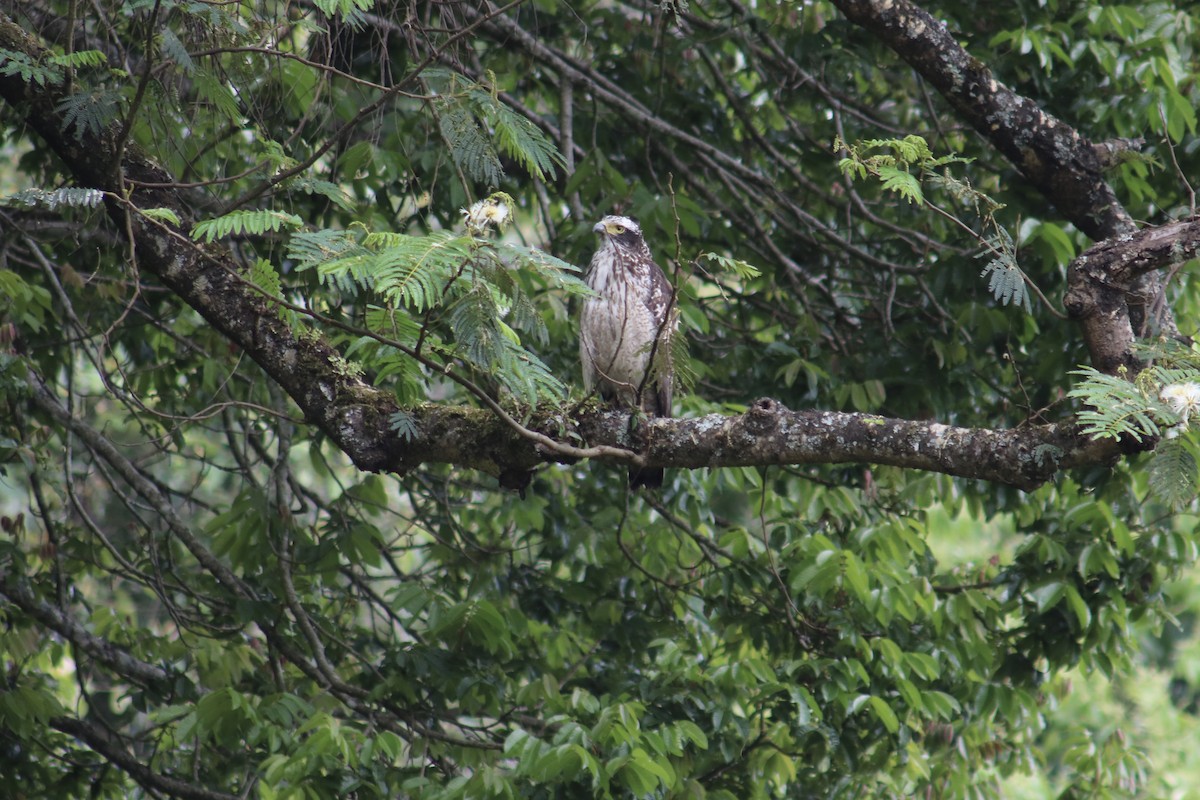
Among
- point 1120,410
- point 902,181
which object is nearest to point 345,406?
point 902,181

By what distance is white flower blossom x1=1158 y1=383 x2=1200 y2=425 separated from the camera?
2535mm

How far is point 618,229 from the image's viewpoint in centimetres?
484

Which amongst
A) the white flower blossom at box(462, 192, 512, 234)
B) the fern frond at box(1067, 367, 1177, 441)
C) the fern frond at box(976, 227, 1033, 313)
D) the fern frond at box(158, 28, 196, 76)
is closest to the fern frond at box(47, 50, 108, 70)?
the fern frond at box(158, 28, 196, 76)

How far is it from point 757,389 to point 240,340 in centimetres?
250

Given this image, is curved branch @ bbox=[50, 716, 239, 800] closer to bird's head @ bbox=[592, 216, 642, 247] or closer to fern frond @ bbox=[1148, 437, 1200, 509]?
bird's head @ bbox=[592, 216, 642, 247]

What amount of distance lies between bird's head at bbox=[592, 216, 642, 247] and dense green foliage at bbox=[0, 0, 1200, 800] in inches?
3.7

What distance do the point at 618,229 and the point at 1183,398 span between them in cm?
266

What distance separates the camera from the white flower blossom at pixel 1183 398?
2.54 m

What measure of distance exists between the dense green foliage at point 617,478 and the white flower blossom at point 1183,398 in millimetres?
839

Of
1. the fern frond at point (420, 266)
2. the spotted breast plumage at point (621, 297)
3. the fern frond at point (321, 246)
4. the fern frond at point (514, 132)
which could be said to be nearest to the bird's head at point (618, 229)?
the spotted breast plumage at point (621, 297)

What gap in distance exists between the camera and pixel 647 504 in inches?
197

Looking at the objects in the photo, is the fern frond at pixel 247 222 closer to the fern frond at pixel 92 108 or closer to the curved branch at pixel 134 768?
the fern frond at pixel 92 108

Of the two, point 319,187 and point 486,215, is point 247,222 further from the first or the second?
point 486,215

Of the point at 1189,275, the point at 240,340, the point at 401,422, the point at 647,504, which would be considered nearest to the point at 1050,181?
the point at 1189,275
